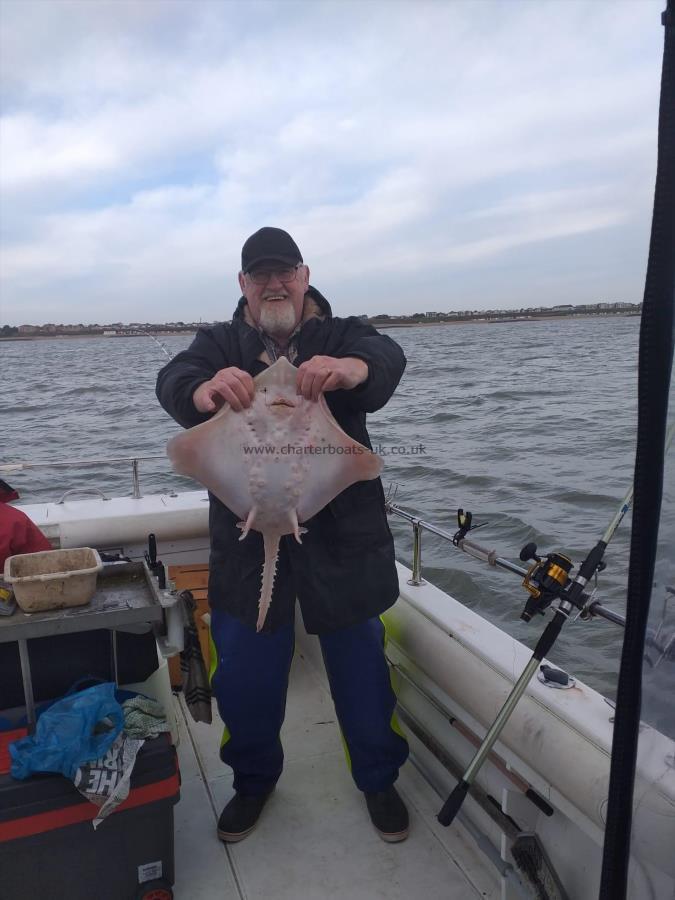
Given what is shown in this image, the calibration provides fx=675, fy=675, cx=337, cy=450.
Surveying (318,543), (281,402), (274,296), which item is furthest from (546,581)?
(274,296)

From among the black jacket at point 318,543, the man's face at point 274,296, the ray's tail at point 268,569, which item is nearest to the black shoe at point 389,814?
the black jacket at point 318,543

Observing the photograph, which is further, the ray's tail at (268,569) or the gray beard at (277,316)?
the gray beard at (277,316)

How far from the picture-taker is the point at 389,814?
270 centimetres

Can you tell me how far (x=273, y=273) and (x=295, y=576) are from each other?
1.12 metres

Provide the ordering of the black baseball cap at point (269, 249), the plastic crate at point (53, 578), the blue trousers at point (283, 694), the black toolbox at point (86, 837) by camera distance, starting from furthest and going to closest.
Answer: the blue trousers at point (283, 694)
the black baseball cap at point (269, 249)
the plastic crate at point (53, 578)
the black toolbox at point (86, 837)

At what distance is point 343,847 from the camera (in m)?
2.67

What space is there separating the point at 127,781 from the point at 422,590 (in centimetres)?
152

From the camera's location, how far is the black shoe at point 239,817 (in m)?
2.70

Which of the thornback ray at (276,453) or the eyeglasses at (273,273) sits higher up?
the eyeglasses at (273,273)

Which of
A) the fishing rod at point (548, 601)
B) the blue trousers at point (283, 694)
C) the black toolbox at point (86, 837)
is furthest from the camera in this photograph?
the blue trousers at point (283, 694)

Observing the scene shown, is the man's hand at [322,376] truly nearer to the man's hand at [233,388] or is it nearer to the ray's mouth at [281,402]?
the ray's mouth at [281,402]

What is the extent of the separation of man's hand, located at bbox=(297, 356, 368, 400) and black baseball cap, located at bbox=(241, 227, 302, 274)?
53 centimetres

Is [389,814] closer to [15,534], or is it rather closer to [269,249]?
[15,534]

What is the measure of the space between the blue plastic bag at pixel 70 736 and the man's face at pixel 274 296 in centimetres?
141
